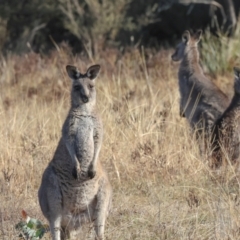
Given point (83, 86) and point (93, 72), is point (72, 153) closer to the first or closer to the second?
point (83, 86)

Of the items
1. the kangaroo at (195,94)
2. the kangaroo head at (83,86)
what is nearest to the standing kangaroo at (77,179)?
the kangaroo head at (83,86)

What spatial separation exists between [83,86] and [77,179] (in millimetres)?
709

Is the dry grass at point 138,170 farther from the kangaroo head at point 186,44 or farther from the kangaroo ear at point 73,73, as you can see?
the kangaroo ear at point 73,73

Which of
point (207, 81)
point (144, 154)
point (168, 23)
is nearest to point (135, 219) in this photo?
point (144, 154)

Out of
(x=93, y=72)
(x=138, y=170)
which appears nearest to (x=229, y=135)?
(x=138, y=170)

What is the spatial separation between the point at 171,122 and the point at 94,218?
8.82ft

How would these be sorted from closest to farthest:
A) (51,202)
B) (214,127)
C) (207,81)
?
(51,202) → (214,127) → (207,81)

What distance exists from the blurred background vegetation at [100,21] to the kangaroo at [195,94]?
22.5 feet

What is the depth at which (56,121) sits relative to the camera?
8.45 metres

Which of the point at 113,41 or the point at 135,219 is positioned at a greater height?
the point at 135,219

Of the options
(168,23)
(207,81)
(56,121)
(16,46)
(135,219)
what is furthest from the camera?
(168,23)

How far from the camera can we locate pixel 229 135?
7473mm

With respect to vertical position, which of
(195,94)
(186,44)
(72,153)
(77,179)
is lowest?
(195,94)

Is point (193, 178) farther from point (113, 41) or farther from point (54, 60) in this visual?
point (113, 41)
